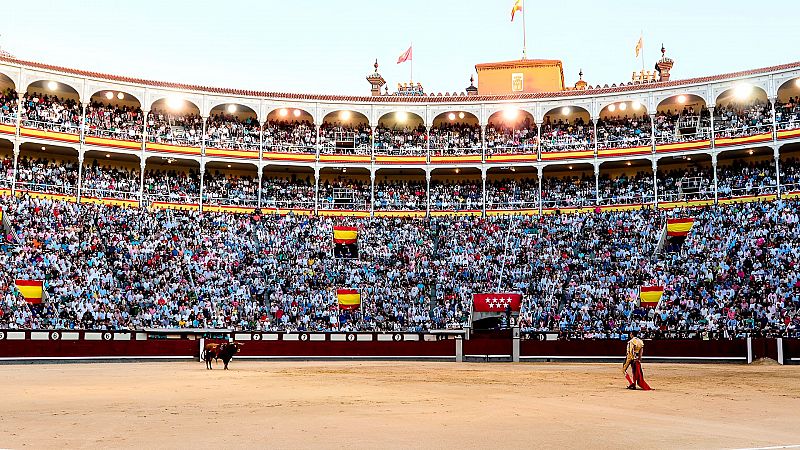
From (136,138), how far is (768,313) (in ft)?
115

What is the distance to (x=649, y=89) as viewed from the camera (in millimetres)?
48562

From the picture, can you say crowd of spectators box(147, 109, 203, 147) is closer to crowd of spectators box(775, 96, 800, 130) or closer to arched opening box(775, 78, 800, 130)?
crowd of spectators box(775, 96, 800, 130)

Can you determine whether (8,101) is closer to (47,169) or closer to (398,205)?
(47,169)

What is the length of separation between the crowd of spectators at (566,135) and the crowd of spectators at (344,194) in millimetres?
11512

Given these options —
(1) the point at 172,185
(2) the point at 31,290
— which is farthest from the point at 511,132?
(2) the point at 31,290

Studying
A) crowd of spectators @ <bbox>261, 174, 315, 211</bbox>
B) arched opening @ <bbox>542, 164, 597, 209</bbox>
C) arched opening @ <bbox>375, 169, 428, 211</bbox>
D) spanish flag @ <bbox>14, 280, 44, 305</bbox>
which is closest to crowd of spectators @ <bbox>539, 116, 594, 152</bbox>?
arched opening @ <bbox>542, 164, 597, 209</bbox>

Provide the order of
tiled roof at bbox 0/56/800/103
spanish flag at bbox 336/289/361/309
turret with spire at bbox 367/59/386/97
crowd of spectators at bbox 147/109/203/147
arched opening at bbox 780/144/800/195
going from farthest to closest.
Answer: turret with spire at bbox 367/59/386/97 → crowd of spectators at bbox 147/109/203/147 → tiled roof at bbox 0/56/800/103 → arched opening at bbox 780/144/800/195 → spanish flag at bbox 336/289/361/309

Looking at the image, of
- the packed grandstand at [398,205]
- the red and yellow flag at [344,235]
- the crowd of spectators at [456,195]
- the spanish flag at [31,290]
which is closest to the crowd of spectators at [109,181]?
the packed grandstand at [398,205]

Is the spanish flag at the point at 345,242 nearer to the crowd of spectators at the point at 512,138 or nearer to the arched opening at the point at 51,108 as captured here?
the crowd of spectators at the point at 512,138

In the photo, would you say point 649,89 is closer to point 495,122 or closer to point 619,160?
point 619,160

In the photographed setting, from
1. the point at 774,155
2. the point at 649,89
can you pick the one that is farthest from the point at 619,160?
the point at 774,155

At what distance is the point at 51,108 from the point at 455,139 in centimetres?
2445

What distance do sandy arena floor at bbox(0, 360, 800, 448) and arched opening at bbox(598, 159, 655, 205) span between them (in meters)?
26.5

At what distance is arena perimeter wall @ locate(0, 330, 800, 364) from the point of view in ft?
102
